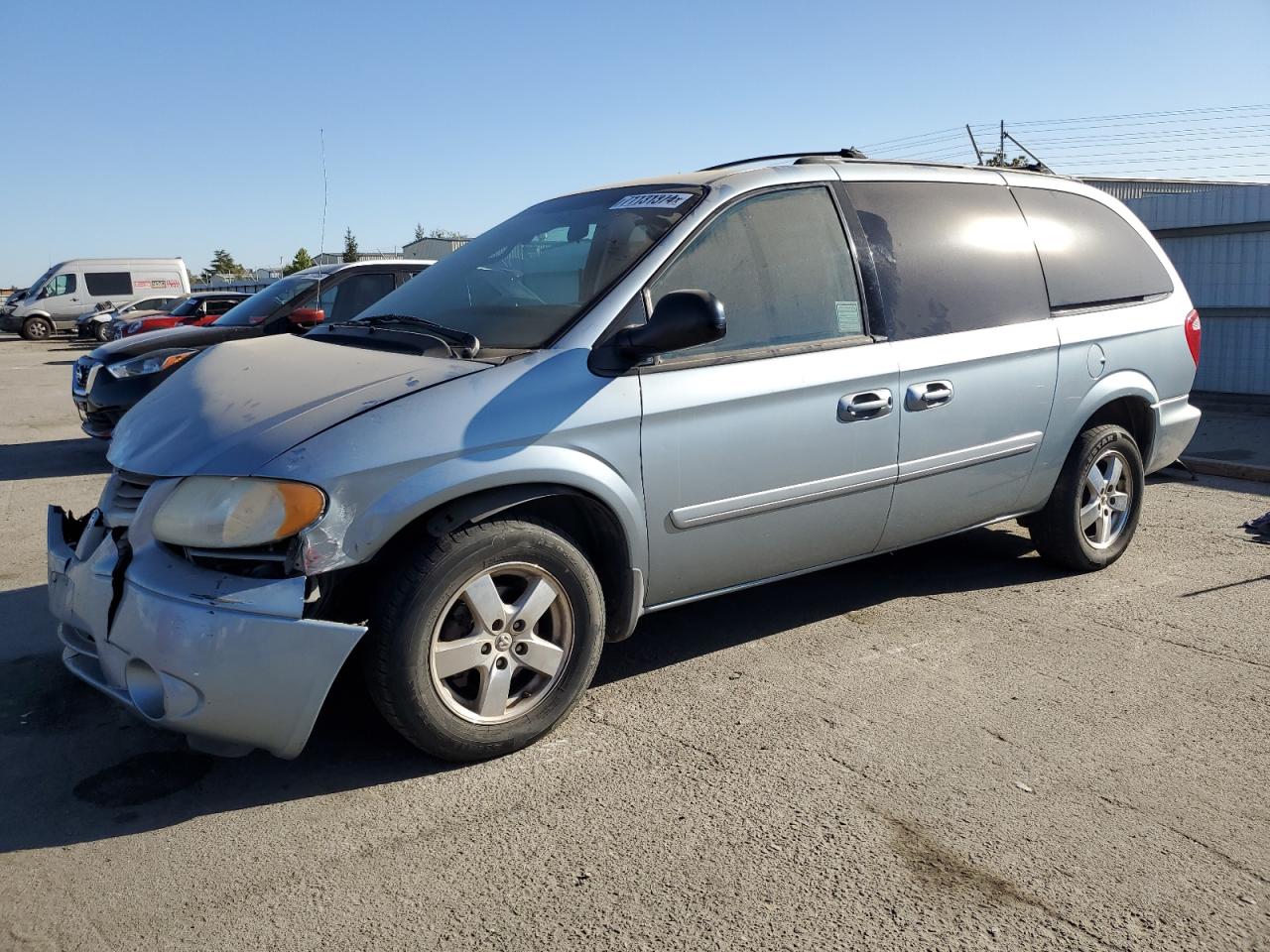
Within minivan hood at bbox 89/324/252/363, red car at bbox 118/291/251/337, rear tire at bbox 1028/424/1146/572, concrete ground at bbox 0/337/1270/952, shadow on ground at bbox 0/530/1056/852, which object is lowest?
concrete ground at bbox 0/337/1270/952

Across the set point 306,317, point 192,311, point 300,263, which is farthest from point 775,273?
point 300,263

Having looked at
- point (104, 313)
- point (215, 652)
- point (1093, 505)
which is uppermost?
point (104, 313)

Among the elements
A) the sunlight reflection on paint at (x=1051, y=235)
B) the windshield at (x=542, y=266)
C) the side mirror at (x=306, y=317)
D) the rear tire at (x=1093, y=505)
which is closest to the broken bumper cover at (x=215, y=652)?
the windshield at (x=542, y=266)

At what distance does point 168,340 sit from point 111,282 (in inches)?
1042

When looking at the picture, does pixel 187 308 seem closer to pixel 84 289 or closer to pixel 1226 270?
pixel 1226 270

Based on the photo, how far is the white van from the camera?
32.4m

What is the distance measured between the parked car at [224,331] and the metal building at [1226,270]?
25.6 feet

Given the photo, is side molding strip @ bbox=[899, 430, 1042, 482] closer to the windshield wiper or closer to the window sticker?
the window sticker

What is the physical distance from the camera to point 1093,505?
5.28m

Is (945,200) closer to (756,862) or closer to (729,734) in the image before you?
(729,734)

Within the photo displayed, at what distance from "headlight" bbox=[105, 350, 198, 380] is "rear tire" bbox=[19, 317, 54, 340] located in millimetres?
27422

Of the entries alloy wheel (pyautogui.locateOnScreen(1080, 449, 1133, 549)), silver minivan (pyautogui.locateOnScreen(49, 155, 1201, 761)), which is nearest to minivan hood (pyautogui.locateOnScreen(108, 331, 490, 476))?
silver minivan (pyautogui.locateOnScreen(49, 155, 1201, 761))

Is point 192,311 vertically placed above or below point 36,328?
above

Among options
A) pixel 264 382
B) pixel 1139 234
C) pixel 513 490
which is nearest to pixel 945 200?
pixel 1139 234
